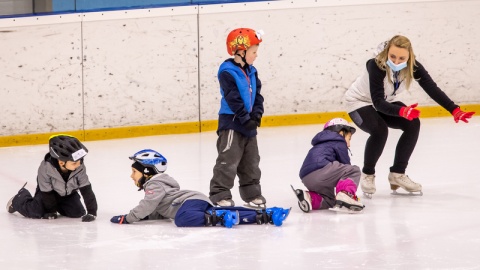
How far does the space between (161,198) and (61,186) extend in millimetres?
672

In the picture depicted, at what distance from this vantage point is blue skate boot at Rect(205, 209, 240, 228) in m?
6.71

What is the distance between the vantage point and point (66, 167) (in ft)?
22.9

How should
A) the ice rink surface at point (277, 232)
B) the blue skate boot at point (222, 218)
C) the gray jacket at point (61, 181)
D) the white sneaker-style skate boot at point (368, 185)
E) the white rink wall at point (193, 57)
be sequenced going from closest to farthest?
the ice rink surface at point (277, 232), the blue skate boot at point (222, 218), the gray jacket at point (61, 181), the white sneaker-style skate boot at point (368, 185), the white rink wall at point (193, 57)

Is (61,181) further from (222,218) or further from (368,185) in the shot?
(368,185)

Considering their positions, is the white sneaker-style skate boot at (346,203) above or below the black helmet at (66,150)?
below

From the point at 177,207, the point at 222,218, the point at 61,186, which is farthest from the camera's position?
the point at 61,186

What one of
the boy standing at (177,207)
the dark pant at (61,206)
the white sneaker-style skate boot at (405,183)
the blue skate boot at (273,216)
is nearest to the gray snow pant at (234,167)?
the boy standing at (177,207)

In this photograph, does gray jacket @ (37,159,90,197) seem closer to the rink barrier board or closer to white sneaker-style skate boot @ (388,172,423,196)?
white sneaker-style skate boot @ (388,172,423,196)

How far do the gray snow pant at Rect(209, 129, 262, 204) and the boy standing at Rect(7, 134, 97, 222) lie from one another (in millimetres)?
838

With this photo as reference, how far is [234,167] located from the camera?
737cm

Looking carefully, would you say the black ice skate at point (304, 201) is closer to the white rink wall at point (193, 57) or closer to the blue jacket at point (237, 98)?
the blue jacket at point (237, 98)

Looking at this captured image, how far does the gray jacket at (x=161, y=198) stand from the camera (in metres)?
6.81

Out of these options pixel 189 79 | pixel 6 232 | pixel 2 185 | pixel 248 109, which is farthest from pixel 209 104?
pixel 6 232

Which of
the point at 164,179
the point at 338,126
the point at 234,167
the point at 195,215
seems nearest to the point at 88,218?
the point at 164,179
